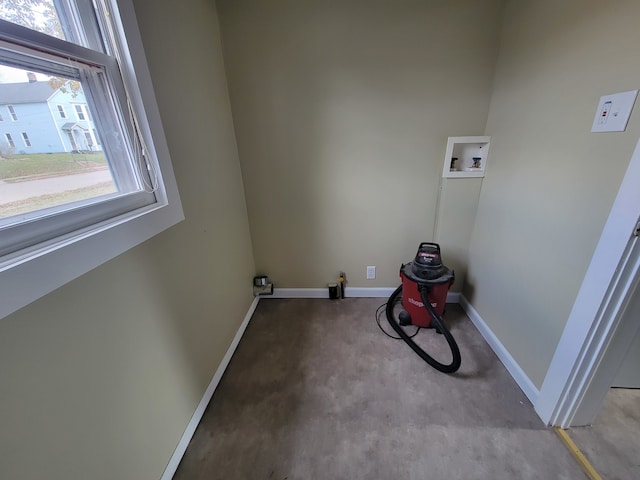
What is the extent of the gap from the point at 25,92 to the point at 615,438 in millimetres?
2574

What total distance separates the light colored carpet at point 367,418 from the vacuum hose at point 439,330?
0.05 metres

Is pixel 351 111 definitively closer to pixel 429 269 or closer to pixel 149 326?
pixel 429 269

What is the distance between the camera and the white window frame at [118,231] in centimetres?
57

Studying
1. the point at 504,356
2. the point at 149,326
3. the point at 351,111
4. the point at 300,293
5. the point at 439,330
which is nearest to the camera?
the point at 149,326

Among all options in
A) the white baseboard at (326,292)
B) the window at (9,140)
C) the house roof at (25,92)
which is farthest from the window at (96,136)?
the white baseboard at (326,292)

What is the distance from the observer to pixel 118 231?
82 cm

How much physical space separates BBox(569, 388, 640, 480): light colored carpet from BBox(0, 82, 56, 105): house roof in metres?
2.41

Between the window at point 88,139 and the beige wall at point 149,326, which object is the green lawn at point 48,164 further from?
the beige wall at point 149,326

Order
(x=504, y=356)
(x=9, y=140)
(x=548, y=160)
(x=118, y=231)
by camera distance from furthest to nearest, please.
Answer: (x=504, y=356), (x=548, y=160), (x=118, y=231), (x=9, y=140)

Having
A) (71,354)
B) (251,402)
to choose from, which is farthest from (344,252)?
(71,354)

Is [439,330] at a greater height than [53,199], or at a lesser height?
lesser

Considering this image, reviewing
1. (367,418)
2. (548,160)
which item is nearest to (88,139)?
(367,418)

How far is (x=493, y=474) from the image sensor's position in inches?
41.3

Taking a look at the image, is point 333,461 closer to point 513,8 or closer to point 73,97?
point 73,97
